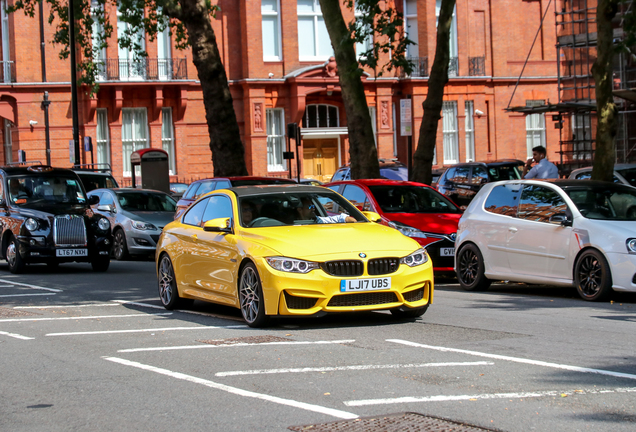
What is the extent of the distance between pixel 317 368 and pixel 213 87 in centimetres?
1535

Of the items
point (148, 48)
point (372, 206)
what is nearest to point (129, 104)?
point (148, 48)

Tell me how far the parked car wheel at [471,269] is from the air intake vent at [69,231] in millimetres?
7470

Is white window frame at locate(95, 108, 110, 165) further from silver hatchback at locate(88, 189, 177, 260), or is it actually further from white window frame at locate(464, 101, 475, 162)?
silver hatchback at locate(88, 189, 177, 260)

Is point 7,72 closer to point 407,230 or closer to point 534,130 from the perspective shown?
point 534,130

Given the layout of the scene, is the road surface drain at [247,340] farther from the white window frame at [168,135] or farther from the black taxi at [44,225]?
the white window frame at [168,135]

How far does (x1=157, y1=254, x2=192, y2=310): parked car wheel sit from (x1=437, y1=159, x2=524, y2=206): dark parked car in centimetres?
1717

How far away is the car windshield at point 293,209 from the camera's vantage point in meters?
10.1

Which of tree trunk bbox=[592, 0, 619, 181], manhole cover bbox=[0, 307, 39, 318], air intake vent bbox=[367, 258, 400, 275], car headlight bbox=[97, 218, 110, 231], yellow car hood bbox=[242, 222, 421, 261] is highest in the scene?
tree trunk bbox=[592, 0, 619, 181]

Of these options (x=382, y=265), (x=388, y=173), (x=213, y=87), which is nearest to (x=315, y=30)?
(x=388, y=173)

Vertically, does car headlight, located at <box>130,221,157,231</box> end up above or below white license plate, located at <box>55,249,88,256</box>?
above

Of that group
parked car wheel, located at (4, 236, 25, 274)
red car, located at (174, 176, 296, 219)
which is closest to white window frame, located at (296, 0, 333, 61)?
red car, located at (174, 176, 296, 219)

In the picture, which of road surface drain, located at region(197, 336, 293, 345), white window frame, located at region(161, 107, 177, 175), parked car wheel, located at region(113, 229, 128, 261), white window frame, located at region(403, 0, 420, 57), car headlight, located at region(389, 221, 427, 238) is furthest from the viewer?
white window frame, located at region(403, 0, 420, 57)

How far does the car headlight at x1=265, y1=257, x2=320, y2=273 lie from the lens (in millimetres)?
8867

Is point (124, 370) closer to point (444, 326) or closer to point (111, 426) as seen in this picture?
point (111, 426)
